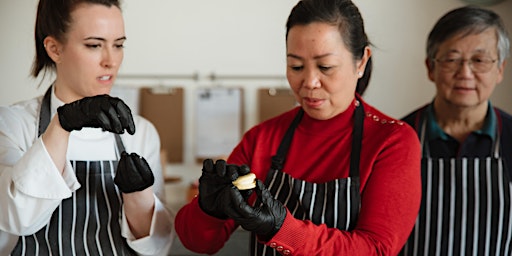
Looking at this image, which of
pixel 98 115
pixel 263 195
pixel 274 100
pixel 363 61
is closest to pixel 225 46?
pixel 274 100

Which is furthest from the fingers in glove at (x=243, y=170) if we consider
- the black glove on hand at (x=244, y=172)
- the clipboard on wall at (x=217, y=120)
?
the clipboard on wall at (x=217, y=120)

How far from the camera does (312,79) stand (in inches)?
45.3

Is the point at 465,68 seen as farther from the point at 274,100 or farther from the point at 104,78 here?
the point at 274,100

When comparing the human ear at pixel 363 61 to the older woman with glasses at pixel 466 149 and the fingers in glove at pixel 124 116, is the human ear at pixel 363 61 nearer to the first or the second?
the older woman with glasses at pixel 466 149

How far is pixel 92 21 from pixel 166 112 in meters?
1.24

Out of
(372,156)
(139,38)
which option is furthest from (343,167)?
(139,38)

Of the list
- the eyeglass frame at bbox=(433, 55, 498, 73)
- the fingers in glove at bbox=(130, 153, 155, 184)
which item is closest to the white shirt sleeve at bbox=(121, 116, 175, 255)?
the fingers in glove at bbox=(130, 153, 155, 184)

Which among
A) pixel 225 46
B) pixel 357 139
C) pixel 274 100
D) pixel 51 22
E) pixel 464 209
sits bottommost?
pixel 464 209

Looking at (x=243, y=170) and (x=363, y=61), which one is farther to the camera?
(x=363, y=61)

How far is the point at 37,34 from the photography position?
1351 mm

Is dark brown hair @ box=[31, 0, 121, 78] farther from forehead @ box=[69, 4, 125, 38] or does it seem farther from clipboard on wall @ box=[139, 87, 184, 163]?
clipboard on wall @ box=[139, 87, 184, 163]

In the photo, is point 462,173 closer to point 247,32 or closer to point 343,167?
point 343,167

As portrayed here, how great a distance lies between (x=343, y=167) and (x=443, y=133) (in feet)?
1.53

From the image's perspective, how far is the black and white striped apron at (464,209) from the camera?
1.42 metres
